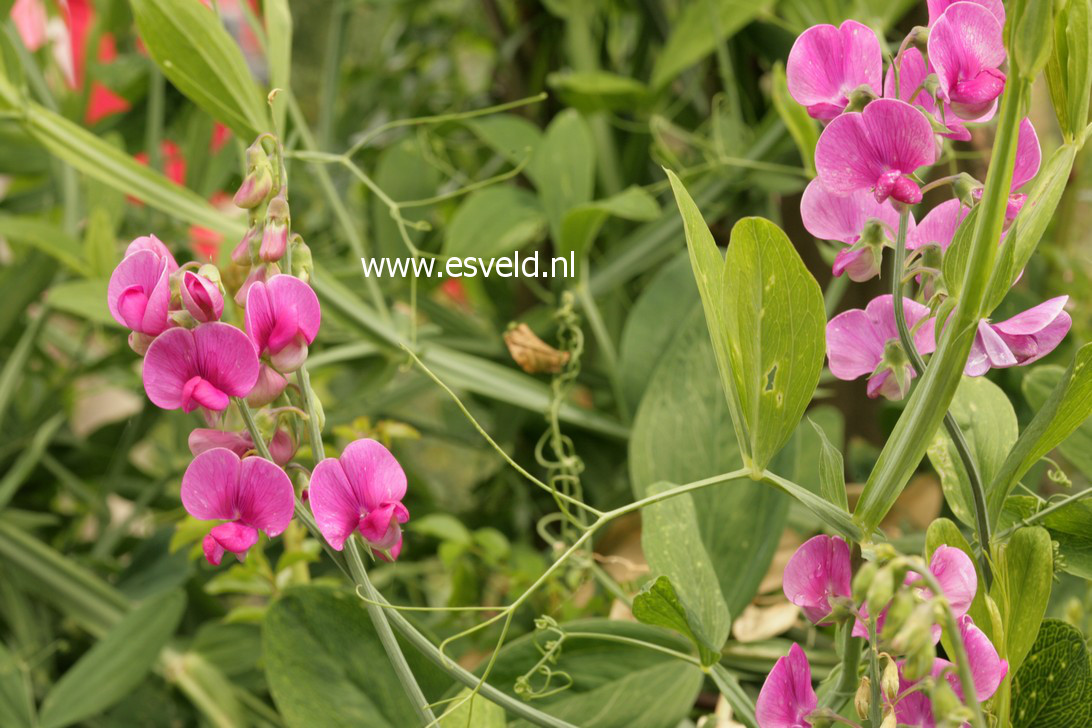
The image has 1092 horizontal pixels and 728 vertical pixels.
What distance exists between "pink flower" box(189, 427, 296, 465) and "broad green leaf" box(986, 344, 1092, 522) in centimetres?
15

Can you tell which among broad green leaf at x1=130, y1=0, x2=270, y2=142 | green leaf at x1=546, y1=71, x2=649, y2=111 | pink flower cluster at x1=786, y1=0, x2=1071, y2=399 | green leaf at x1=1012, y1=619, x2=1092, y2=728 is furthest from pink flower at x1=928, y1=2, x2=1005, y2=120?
green leaf at x1=546, y1=71, x2=649, y2=111

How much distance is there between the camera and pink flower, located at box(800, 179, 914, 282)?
0.73ft

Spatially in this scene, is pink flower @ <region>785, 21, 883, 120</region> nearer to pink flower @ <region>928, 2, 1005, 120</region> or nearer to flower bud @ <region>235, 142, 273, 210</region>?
pink flower @ <region>928, 2, 1005, 120</region>

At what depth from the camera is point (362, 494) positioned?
221 mm

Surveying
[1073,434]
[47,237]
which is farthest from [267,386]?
[47,237]

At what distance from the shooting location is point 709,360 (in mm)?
363

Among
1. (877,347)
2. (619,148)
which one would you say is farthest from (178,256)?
(877,347)

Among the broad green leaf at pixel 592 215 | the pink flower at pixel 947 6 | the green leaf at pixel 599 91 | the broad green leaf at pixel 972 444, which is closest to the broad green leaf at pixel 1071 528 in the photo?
the broad green leaf at pixel 972 444

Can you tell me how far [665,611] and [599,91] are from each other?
36 cm

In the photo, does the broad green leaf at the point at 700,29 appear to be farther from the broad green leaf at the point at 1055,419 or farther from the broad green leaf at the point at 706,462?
the broad green leaf at the point at 1055,419

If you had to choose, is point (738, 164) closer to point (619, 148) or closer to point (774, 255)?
point (619, 148)

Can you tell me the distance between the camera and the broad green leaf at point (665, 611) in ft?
0.76

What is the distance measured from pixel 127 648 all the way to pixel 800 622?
0.86ft

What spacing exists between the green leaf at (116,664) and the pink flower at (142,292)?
0.78 ft
